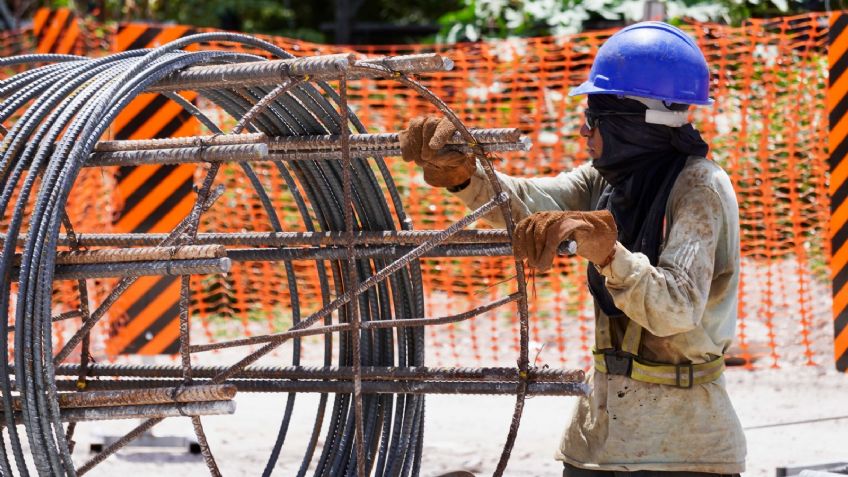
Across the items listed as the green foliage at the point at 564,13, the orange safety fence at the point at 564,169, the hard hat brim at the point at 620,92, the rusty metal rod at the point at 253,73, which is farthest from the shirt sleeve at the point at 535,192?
the green foliage at the point at 564,13

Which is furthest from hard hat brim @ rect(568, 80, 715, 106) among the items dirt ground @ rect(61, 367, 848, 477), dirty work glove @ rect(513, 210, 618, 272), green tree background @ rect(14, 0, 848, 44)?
green tree background @ rect(14, 0, 848, 44)

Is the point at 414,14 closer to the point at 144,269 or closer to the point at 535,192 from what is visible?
the point at 535,192

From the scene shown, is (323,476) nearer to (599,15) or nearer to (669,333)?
(669,333)

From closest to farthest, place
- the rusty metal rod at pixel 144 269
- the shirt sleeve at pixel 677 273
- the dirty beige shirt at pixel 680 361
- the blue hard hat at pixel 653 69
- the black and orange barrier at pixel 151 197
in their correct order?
1. the rusty metal rod at pixel 144 269
2. the shirt sleeve at pixel 677 273
3. the dirty beige shirt at pixel 680 361
4. the blue hard hat at pixel 653 69
5. the black and orange barrier at pixel 151 197

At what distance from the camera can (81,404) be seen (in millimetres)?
2910

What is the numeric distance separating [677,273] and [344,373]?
122 cm

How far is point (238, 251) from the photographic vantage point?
3.80 meters

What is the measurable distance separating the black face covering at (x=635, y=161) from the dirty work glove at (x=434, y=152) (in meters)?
0.40

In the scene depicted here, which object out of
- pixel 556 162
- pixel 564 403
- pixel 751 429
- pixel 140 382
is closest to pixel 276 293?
Result: pixel 556 162

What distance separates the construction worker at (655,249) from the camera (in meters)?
3.20

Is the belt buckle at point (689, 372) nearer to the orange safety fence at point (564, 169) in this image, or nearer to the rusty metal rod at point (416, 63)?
the rusty metal rod at point (416, 63)

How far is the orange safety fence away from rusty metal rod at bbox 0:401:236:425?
478 centimetres

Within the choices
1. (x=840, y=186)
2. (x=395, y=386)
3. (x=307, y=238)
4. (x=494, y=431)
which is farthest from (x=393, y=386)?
(x=840, y=186)

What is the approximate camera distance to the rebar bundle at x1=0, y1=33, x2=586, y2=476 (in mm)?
2756
